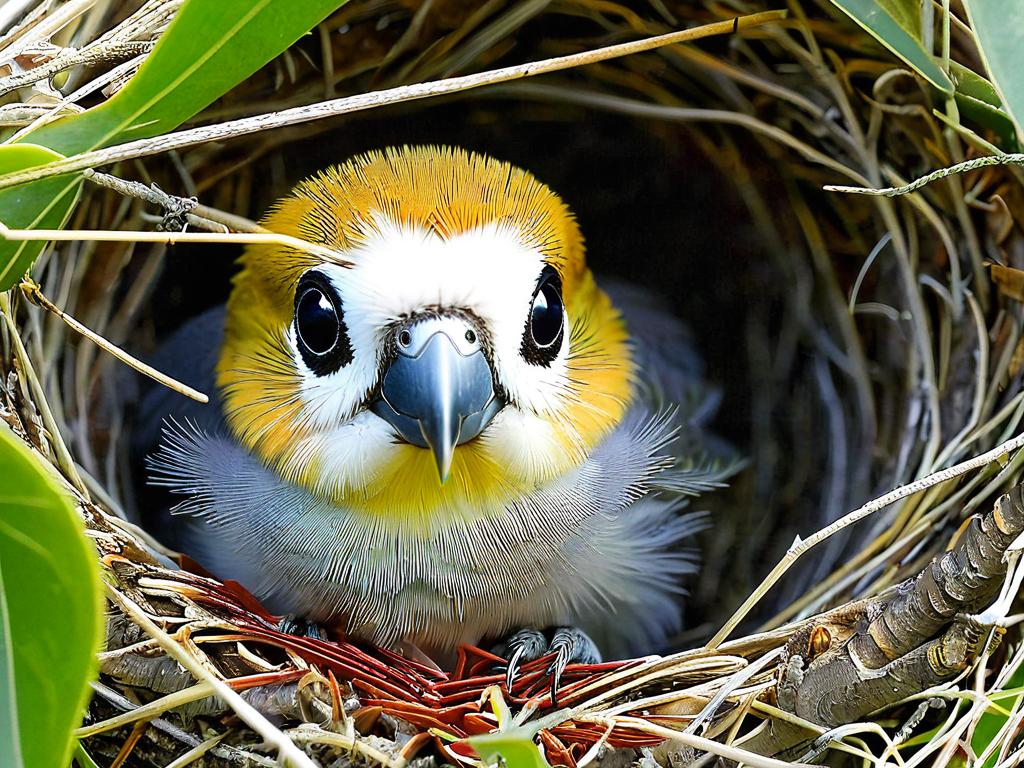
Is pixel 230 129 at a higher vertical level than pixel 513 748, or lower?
higher

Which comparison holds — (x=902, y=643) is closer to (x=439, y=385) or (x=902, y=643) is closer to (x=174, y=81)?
(x=439, y=385)

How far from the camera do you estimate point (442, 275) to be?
5.68 feet

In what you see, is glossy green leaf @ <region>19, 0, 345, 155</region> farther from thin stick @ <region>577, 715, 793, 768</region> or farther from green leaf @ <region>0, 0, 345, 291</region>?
thin stick @ <region>577, 715, 793, 768</region>

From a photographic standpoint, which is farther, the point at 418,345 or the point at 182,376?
the point at 182,376

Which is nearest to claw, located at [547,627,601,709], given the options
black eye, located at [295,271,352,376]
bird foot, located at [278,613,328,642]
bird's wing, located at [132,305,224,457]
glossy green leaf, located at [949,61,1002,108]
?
bird foot, located at [278,613,328,642]

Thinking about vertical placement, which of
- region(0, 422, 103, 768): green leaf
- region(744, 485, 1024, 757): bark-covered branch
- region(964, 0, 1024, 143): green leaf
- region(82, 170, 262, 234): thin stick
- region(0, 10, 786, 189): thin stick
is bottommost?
region(0, 422, 103, 768): green leaf

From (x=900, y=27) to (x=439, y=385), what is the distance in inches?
39.7

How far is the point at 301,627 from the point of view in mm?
1983

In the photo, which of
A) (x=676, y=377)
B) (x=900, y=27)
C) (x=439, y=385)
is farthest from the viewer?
(x=676, y=377)

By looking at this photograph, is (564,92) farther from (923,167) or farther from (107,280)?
(107,280)

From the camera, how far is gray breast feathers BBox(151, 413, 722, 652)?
1.90 metres

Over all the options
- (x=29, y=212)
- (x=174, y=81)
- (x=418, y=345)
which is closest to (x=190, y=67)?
(x=174, y=81)

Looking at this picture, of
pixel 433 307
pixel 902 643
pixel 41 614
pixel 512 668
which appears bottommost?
pixel 512 668

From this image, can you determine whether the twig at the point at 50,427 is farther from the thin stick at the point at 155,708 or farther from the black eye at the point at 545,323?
the black eye at the point at 545,323
